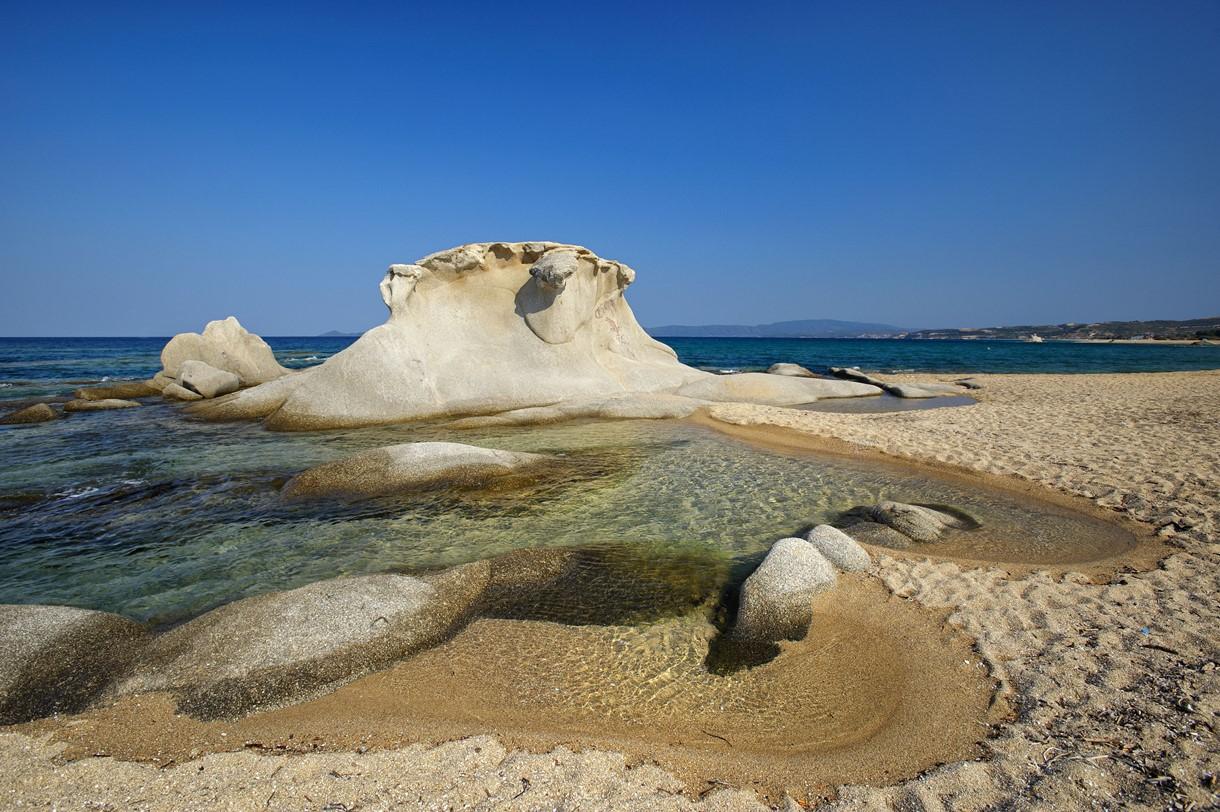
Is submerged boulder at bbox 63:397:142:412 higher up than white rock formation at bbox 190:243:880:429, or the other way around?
white rock formation at bbox 190:243:880:429

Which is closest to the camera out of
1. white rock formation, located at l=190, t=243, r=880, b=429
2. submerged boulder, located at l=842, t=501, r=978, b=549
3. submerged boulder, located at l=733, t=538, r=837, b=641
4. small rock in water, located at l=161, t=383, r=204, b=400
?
submerged boulder, located at l=733, t=538, r=837, b=641

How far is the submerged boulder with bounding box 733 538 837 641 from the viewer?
4.32 meters

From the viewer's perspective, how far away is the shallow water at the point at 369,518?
545cm

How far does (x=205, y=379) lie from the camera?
18266mm

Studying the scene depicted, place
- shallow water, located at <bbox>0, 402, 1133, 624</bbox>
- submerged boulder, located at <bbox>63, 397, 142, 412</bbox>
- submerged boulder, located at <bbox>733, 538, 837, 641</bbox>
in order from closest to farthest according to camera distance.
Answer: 1. submerged boulder, located at <bbox>733, 538, 837, 641</bbox>
2. shallow water, located at <bbox>0, 402, 1133, 624</bbox>
3. submerged boulder, located at <bbox>63, 397, 142, 412</bbox>

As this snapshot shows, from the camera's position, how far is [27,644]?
3.72m

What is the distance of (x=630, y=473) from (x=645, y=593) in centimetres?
413

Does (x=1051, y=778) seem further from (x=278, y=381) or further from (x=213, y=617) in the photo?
(x=278, y=381)

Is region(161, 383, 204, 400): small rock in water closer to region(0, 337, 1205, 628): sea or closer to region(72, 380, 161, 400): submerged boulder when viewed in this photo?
region(72, 380, 161, 400): submerged boulder

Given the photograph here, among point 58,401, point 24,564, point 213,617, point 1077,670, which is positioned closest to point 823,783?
point 1077,670

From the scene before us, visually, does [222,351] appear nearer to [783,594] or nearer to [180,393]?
[180,393]

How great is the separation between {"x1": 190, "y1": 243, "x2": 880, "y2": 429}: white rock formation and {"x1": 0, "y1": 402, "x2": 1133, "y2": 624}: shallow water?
3117 millimetres

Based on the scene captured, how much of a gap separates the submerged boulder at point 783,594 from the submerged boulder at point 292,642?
2.32 metres

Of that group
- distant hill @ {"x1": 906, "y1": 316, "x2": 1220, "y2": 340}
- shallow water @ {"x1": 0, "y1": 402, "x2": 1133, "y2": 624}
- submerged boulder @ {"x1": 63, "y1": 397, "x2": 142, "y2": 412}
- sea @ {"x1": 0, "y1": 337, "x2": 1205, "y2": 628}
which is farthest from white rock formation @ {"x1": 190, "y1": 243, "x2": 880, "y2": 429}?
distant hill @ {"x1": 906, "y1": 316, "x2": 1220, "y2": 340}
